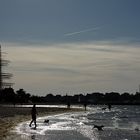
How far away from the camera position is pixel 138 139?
3002 cm

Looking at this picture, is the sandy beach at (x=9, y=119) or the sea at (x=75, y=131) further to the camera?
the sandy beach at (x=9, y=119)

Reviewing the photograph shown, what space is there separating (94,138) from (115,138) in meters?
1.56

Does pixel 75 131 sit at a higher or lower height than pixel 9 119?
lower

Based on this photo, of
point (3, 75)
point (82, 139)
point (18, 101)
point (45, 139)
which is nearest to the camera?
point (45, 139)

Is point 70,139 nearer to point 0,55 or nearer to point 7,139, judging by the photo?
point 7,139

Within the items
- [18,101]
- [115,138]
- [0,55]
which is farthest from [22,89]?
[115,138]

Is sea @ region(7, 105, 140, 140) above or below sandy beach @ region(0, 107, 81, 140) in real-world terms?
below

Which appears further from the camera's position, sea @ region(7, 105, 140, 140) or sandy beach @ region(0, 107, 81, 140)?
sandy beach @ region(0, 107, 81, 140)

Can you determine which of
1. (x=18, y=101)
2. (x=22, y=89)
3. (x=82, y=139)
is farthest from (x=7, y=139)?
(x=22, y=89)

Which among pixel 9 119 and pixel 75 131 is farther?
pixel 9 119

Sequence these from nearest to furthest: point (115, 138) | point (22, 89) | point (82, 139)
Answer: point (82, 139) → point (115, 138) → point (22, 89)

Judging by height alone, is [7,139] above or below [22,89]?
below

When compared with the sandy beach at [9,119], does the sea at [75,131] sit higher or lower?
lower

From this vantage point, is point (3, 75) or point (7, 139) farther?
point (3, 75)
